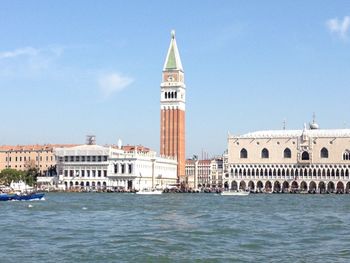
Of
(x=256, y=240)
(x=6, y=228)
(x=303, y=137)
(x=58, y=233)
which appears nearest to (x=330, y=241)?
(x=256, y=240)

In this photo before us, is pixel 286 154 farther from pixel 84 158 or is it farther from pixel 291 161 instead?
pixel 84 158

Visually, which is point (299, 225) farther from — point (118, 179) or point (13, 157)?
point (13, 157)

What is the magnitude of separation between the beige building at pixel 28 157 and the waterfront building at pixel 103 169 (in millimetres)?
6812

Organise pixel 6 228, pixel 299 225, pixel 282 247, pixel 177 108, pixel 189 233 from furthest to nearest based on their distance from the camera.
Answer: pixel 177 108 → pixel 299 225 → pixel 6 228 → pixel 189 233 → pixel 282 247

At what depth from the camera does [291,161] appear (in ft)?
334

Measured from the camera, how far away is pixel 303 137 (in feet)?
330

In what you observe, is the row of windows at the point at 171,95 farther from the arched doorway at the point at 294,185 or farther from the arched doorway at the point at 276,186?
the arched doorway at the point at 294,185

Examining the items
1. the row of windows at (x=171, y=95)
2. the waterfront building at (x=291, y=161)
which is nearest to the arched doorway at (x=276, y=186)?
the waterfront building at (x=291, y=161)

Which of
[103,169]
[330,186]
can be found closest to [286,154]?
[330,186]

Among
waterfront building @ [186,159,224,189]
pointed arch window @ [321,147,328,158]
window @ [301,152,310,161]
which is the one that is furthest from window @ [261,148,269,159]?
waterfront building @ [186,159,224,189]

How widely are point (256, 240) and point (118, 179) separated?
253 ft

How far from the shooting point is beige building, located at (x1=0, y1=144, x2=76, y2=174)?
11250cm

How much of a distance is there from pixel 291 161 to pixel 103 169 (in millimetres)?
25216

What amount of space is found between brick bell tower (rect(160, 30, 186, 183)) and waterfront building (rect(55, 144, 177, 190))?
219 inches
